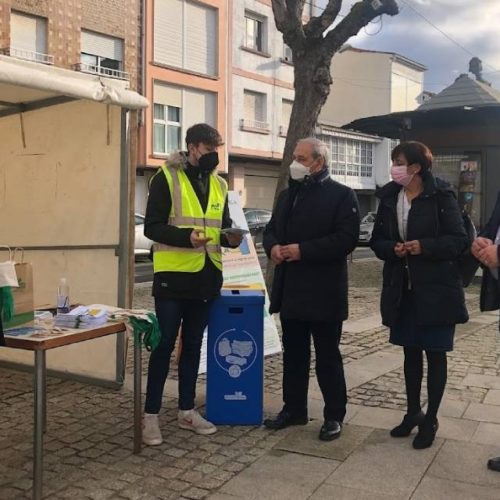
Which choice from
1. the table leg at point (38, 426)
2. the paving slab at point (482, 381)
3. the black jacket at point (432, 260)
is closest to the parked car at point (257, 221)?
the paving slab at point (482, 381)

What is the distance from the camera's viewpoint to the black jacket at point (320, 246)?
4.17m

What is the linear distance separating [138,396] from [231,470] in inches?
28.6

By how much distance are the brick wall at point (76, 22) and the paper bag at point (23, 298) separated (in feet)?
62.7

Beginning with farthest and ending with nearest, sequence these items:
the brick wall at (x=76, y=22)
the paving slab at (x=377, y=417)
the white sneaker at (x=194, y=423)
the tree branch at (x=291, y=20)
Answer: the brick wall at (x=76, y=22) → the tree branch at (x=291, y=20) → the paving slab at (x=377, y=417) → the white sneaker at (x=194, y=423)

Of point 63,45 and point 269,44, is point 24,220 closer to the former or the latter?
point 63,45

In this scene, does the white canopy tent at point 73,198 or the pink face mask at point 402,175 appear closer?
the pink face mask at point 402,175

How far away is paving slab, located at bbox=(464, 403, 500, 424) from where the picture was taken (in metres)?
4.78

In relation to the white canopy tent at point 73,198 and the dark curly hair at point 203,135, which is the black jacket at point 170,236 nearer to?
the dark curly hair at point 203,135

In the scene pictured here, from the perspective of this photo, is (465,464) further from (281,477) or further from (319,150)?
(319,150)

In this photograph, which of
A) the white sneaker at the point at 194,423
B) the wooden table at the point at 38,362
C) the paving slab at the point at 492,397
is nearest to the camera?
the wooden table at the point at 38,362

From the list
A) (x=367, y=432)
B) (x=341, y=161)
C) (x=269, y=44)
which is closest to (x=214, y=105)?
(x=269, y=44)

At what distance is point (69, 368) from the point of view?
18.7ft

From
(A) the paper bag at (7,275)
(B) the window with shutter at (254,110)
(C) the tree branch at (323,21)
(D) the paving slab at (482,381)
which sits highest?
(B) the window with shutter at (254,110)

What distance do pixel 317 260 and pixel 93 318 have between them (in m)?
1.44
